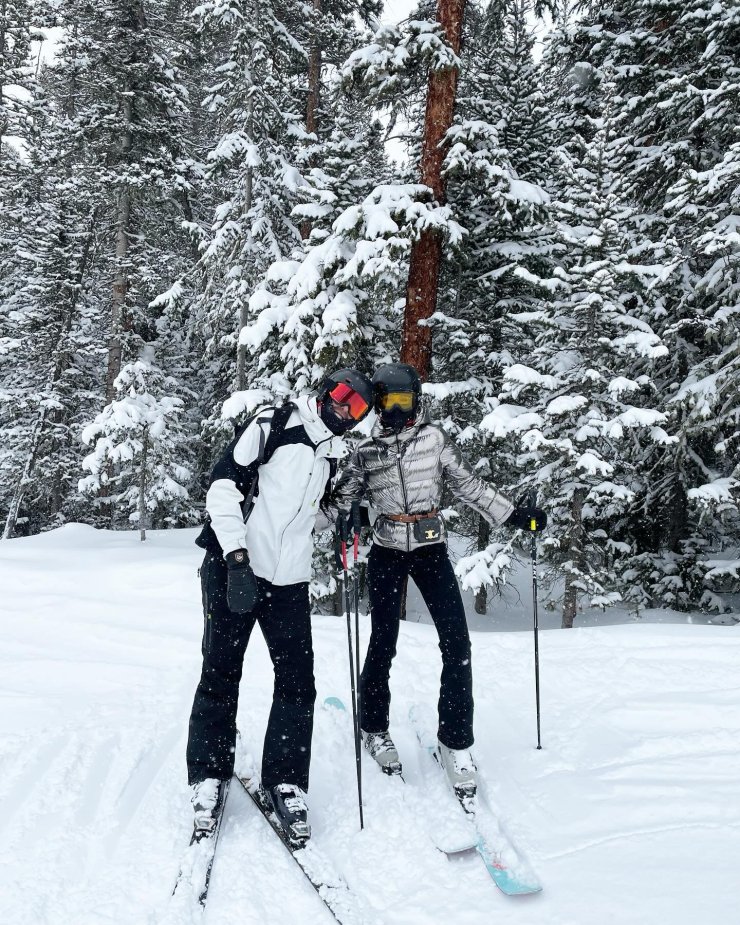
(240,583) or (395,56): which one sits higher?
(395,56)

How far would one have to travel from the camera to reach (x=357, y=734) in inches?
145

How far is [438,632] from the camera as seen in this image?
13.1ft

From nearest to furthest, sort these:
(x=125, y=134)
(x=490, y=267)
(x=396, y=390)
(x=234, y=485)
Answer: (x=234, y=485) → (x=396, y=390) → (x=490, y=267) → (x=125, y=134)

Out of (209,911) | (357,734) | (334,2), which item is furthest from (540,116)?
(209,911)

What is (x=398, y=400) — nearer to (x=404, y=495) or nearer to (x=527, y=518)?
(x=404, y=495)

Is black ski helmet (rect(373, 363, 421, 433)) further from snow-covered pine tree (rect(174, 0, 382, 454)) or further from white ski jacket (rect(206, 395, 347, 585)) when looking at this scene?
snow-covered pine tree (rect(174, 0, 382, 454))

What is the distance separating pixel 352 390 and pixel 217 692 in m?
1.88

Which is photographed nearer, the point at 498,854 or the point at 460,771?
the point at 498,854

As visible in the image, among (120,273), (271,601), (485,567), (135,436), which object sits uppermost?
(120,273)

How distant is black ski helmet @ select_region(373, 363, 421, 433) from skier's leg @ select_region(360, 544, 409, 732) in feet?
2.85

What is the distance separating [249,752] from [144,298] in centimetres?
1904

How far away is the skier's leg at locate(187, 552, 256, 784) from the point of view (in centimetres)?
356

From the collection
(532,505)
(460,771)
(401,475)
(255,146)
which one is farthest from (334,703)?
(255,146)

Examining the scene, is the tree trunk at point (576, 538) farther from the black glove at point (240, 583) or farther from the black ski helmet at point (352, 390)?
the black glove at point (240, 583)
